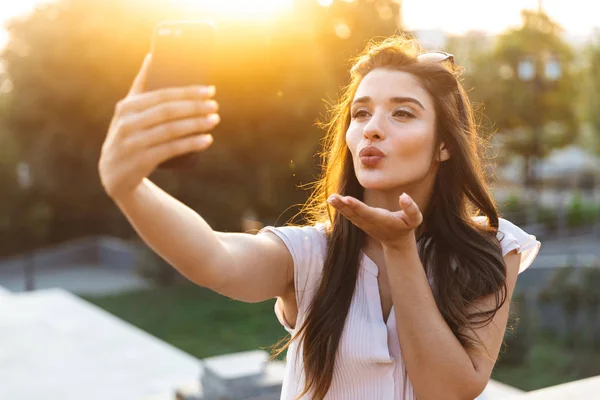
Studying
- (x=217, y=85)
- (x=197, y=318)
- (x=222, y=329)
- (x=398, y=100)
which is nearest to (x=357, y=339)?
(x=398, y=100)

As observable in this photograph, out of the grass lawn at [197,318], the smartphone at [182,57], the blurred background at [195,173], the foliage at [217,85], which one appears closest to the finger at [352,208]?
the smartphone at [182,57]

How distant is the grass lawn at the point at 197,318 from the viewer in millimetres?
12633

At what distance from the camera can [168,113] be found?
1152 millimetres

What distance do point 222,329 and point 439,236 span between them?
485 inches

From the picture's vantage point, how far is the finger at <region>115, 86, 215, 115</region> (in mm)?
1162

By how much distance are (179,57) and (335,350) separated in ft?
3.16

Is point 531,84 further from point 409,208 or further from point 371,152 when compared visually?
point 409,208

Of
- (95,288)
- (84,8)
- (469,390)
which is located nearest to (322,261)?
(469,390)

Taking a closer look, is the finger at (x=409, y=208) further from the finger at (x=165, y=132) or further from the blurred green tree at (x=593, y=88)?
the blurred green tree at (x=593, y=88)

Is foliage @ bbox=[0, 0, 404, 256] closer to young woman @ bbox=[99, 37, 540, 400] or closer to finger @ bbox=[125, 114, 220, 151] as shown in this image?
young woman @ bbox=[99, 37, 540, 400]

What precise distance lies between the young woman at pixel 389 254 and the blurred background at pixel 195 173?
585 centimetres

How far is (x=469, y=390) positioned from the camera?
1.75m

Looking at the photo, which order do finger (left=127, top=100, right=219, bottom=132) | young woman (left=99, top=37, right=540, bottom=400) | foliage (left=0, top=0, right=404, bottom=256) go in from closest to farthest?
finger (left=127, top=100, right=219, bottom=132)
young woman (left=99, top=37, right=540, bottom=400)
foliage (left=0, top=0, right=404, bottom=256)

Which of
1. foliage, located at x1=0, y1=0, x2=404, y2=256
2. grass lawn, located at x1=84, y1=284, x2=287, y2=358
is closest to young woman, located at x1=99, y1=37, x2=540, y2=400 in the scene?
grass lawn, located at x1=84, y1=284, x2=287, y2=358
